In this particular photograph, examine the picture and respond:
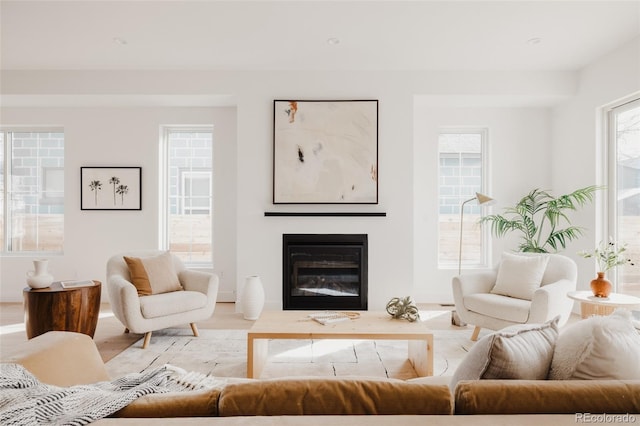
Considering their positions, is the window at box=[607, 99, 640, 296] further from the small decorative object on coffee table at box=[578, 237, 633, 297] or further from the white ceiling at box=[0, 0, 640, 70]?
the white ceiling at box=[0, 0, 640, 70]

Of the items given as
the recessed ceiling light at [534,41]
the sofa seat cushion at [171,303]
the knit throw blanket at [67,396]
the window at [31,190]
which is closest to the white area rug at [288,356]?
the sofa seat cushion at [171,303]

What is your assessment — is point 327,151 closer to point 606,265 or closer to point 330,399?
point 606,265

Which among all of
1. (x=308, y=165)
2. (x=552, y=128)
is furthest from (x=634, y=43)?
(x=308, y=165)

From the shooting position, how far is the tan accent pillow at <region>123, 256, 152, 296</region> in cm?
338

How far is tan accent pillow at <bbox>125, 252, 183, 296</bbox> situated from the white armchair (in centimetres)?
266

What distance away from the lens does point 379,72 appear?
4.33 metres

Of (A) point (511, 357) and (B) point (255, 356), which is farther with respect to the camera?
(B) point (255, 356)

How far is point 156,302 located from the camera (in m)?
3.21

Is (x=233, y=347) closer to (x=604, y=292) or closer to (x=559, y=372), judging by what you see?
(x=559, y=372)

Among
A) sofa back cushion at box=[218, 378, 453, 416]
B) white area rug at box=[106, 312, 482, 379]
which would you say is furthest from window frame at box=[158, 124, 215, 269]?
sofa back cushion at box=[218, 378, 453, 416]

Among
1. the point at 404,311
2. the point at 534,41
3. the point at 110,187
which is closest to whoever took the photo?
the point at 404,311

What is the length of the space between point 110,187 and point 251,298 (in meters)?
2.48

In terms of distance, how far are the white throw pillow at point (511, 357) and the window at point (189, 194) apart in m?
4.30

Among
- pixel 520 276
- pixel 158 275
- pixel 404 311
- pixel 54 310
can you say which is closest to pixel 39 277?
pixel 54 310
